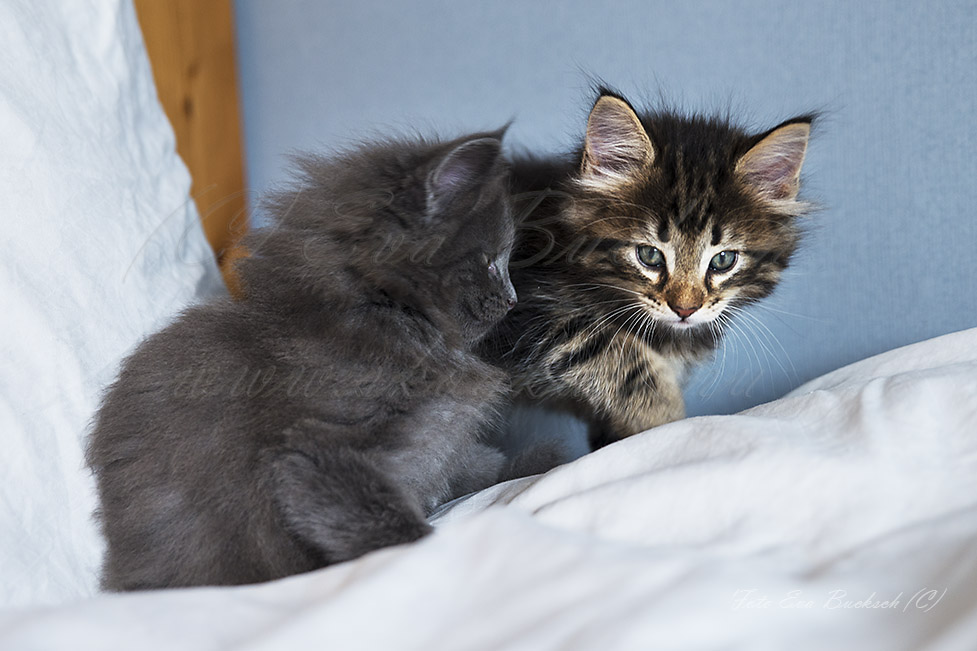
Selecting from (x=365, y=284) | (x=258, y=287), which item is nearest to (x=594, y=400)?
(x=365, y=284)

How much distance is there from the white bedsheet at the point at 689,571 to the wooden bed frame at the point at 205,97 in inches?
45.4

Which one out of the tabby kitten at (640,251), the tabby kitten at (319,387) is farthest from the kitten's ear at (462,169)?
the tabby kitten at (640,251)

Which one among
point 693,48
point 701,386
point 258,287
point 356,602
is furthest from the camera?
point 701,386

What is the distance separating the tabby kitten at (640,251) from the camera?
1.36 meters

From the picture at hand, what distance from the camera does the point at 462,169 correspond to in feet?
3.84

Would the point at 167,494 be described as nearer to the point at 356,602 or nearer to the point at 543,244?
the point at 356,602

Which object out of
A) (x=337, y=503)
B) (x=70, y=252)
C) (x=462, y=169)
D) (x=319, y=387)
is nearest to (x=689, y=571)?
(x=337, y=503)

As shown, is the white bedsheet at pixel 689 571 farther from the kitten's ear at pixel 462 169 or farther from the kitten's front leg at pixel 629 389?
the kitten's ear at pixel 462 169

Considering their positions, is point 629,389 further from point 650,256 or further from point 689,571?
point 689,571

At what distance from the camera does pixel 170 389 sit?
1116mm

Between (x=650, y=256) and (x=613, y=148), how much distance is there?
0.22 meters

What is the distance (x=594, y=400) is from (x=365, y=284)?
0.57 m

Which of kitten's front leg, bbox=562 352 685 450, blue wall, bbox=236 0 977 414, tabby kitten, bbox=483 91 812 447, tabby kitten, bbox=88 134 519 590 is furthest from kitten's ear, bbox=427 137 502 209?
blue wall, bbox=236 0 977 414

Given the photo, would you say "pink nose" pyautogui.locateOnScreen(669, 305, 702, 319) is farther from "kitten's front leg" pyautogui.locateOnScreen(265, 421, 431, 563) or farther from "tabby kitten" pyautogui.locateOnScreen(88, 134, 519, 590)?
"kitten's front leg" pyautogui.locateOnScreen(265, 421, 431, 563)
